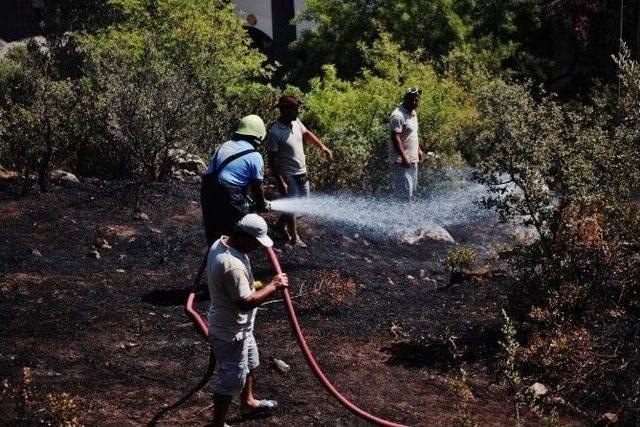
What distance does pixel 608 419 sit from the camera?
488 cm

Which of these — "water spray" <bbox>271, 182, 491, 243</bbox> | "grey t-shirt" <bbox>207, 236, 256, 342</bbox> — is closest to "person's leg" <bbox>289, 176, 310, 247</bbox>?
"water spray" <bbox>271, 182, 491, 243</bbox>

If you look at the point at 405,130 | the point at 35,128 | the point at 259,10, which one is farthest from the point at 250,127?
the point at 259,10

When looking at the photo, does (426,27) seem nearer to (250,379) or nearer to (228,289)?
(250,379)

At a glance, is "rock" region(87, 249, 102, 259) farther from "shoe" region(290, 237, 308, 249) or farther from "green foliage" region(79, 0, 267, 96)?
"green foliage" region(79, 0, 267, 96)

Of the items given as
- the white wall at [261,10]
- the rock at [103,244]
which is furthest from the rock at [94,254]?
the white wall at [261,10]

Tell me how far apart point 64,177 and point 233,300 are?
20.1 ft

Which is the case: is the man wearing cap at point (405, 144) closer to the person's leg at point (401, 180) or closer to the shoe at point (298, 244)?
the person's leg at point (401, 180)

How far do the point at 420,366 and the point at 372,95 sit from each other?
6.16m

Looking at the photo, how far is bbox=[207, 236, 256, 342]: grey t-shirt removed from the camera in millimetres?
4195

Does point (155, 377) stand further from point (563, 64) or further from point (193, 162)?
point (563, 64)

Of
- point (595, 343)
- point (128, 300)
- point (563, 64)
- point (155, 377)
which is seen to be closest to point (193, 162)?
point (128, 300)

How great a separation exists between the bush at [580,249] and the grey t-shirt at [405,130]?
2.27 m

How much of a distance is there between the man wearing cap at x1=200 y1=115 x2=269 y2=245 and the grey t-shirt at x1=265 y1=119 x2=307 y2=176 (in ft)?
5.92

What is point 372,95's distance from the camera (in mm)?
11195
